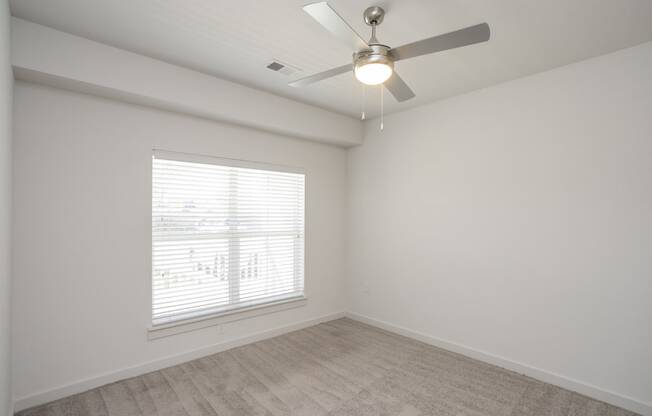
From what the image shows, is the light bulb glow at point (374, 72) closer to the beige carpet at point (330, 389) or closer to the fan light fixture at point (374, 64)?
the fan light fixture at point (374, 64)

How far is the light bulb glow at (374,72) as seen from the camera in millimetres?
1969

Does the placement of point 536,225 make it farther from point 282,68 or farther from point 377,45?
point 282,68

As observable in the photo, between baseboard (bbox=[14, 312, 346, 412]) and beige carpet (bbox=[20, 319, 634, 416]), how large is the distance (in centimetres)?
6

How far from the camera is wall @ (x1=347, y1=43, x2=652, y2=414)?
2.57 m

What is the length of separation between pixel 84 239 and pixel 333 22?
264cm

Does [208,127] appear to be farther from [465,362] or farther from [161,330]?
[465,362]

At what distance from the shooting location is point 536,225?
3.04m

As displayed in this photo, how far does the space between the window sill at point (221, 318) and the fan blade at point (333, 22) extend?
295 centimetres

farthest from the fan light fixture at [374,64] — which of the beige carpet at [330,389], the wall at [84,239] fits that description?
the beige carpet at [330,389]

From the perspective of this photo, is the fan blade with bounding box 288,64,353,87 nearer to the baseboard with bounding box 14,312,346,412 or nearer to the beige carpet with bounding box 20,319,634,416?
the beige carpet with bounding box 20,319,634,416

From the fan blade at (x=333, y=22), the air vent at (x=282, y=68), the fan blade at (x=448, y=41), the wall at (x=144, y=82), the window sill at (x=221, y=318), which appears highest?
the air vent at (x=282, y=68)

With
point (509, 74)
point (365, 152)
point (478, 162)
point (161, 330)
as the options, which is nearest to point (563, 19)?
point (509, 74)

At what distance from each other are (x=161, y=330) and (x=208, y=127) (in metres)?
2.08

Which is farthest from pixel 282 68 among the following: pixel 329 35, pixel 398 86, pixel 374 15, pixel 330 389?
pixel 330 389
